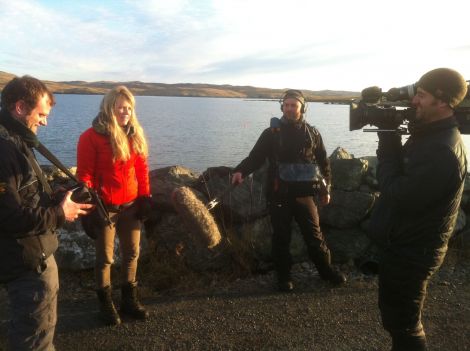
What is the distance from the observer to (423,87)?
277cm

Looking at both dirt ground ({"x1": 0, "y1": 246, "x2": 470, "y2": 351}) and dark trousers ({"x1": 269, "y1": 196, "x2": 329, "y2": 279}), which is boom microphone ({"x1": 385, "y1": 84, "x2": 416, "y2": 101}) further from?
dirt ground ({"x1": 0, "y1": 246, "x2": 470, "y2": 351})

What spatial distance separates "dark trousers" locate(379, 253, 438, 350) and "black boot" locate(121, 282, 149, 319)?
245 centimetres

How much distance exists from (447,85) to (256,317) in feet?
9.47

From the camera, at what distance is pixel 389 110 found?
3.08 m

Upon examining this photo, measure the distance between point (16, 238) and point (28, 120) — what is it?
79 centimetres

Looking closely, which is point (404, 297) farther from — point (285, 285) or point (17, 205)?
point (17, 205)

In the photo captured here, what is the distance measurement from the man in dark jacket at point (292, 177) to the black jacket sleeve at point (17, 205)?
9.00 feet

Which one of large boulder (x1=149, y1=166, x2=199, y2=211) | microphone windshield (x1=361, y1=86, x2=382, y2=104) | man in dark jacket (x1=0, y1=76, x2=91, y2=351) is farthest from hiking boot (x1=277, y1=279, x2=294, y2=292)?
man in dark jacket (x1=0, y1=76, x2=91, y2=351)

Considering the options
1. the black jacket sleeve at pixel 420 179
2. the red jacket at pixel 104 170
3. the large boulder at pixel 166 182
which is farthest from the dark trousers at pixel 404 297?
the large boulder at pixel 166 182

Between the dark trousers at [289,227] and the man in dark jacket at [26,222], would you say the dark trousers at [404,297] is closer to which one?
the dark trousers at [289,227]

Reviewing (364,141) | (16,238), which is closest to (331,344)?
(16,238)

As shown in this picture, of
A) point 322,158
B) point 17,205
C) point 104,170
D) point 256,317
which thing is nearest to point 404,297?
point 256,317

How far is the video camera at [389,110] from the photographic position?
299 centimetres

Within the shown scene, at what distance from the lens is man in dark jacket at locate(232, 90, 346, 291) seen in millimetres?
4895
